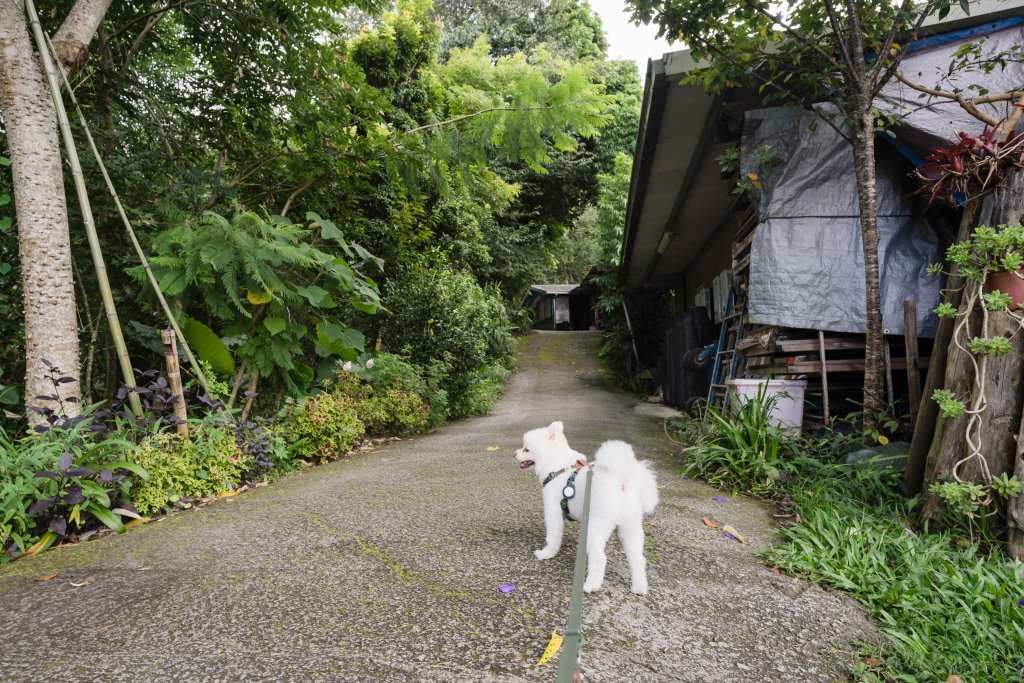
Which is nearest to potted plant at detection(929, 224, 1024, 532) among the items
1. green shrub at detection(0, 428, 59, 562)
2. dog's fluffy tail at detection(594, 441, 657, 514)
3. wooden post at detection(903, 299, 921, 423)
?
wooden post at detection(903, 299, 921, 423)

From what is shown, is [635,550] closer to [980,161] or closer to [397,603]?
[397,603]

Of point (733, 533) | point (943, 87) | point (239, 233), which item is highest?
point (943, 87)

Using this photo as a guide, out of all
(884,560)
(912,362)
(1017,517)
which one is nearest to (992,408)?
(1017,517)

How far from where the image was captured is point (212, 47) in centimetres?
509

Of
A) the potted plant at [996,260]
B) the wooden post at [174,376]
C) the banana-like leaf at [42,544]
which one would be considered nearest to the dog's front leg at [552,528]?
the potted plant at [996,260]

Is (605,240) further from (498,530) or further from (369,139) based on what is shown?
(498,530)

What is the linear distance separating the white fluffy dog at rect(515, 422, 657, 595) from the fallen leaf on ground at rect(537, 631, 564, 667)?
0.26 metres

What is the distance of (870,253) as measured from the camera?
376 cm

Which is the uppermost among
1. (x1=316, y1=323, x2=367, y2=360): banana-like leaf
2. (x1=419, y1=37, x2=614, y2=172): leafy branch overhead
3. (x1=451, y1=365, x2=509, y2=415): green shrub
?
(x1=419, y1=37, x2=614, y2=172): leafy branch overhead

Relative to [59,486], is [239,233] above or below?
above

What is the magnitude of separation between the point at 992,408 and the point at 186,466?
4.66 meters

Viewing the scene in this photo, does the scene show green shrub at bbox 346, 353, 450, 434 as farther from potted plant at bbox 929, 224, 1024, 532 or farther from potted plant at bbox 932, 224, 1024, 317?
potted plant at bbox 932, 224, 1024, 317

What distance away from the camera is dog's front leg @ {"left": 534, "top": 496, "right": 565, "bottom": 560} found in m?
2.27

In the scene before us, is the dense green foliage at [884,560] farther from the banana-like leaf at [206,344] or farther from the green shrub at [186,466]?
the banana-like leaf at [206,344]
